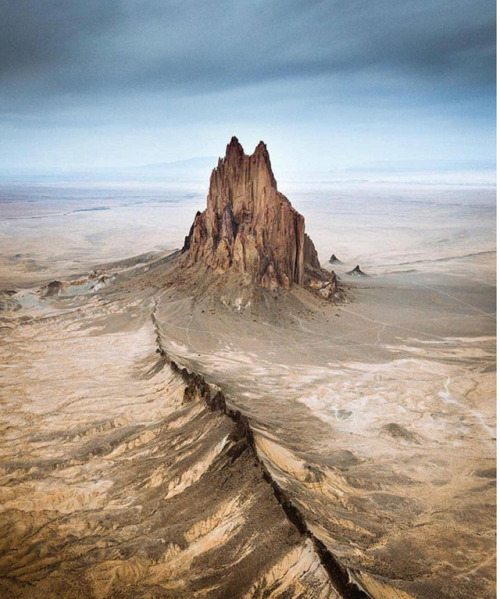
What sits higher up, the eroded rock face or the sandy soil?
the eroded rock face

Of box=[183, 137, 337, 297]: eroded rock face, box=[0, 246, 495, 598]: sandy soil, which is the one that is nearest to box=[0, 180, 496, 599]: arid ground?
box=[0, 246, 495, 598]: sandy soil

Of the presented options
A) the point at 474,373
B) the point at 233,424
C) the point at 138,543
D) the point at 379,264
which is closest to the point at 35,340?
the point at 233,424

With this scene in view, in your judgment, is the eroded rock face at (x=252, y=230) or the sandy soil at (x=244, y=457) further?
the eroded rock face at (x=252, y=230)

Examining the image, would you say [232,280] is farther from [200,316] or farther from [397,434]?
[397,434]

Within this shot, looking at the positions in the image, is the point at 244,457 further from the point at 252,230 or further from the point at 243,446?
the point at 252,230

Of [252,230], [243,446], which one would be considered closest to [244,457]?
[243,446]

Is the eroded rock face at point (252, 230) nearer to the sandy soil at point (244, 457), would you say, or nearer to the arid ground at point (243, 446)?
the arid ground at point (243, 446)

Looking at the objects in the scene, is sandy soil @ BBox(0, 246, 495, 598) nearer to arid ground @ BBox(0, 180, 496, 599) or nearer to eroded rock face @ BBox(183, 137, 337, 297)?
arid ground @ BBox(0, 180, 496, 599)

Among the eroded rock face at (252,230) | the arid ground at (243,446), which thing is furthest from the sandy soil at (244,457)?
the eroded rock face at (252,230)

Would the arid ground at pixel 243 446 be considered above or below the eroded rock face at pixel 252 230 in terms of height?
below
